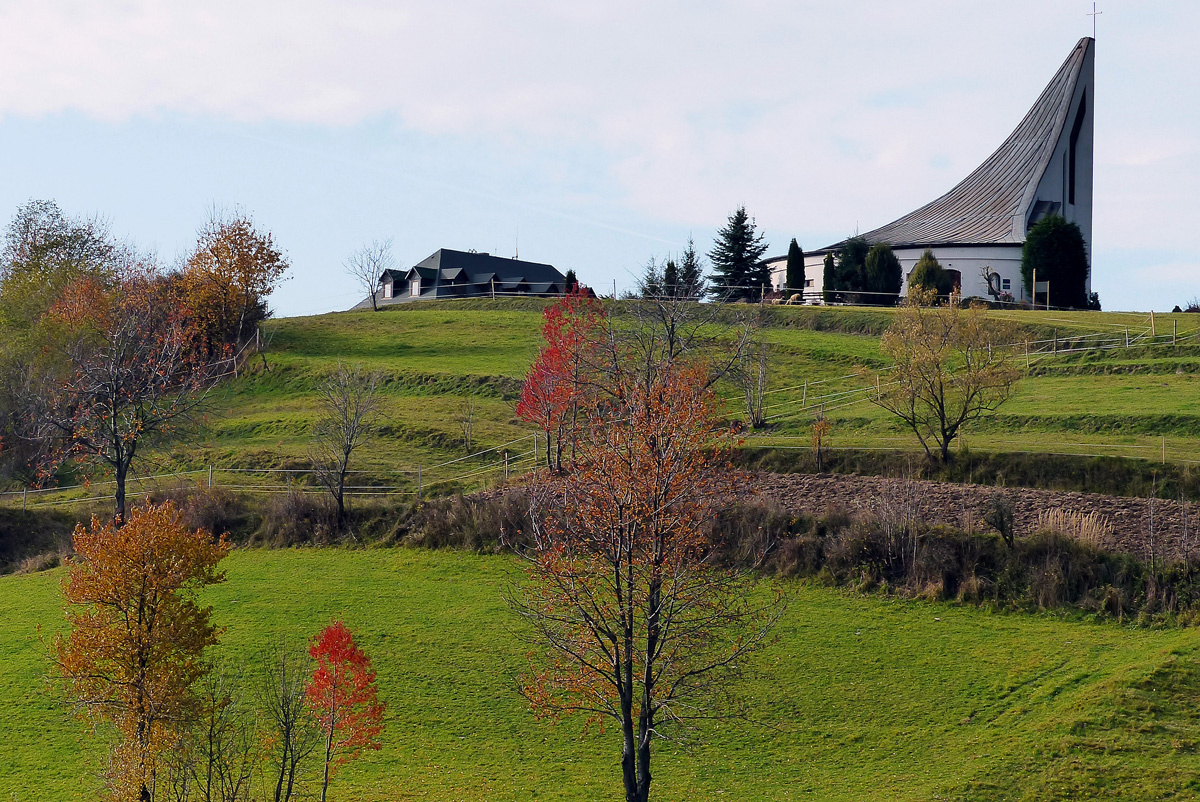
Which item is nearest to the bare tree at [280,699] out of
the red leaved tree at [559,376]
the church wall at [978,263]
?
the red leaved tree at [559,376]

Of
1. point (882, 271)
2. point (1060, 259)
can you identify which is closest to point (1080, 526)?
point (1060, 259)

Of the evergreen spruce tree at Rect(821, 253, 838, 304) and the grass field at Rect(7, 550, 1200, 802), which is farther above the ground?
the evergreen spruce tree at Rect(821, 253, 838, 304)

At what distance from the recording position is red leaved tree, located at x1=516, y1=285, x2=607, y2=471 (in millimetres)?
32500

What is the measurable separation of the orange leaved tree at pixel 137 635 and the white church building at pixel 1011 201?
4975 cm

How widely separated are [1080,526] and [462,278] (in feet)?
224

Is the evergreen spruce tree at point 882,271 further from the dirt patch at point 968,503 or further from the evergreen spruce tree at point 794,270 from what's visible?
the dirt patch at point 968,503

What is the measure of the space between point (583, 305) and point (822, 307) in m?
19.8

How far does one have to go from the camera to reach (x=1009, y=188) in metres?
70.4

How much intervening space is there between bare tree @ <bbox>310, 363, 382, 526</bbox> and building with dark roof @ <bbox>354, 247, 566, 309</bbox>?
46318 mm

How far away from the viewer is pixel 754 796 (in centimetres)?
1741

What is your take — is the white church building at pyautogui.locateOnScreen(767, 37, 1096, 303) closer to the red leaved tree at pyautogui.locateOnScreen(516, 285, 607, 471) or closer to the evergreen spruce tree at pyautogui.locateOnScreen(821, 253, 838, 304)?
the evergreen spruce tree at pyautogui.locateOnScreen(821, 253, 838, 304)

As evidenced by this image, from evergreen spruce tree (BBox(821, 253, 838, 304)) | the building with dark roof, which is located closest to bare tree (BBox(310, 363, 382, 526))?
evergreen spruce tree (BBox(821, 253, 838, 304))

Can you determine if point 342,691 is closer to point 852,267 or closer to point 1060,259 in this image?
point 1060,259

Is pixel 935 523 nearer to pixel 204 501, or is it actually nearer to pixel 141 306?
pixel 204 501
